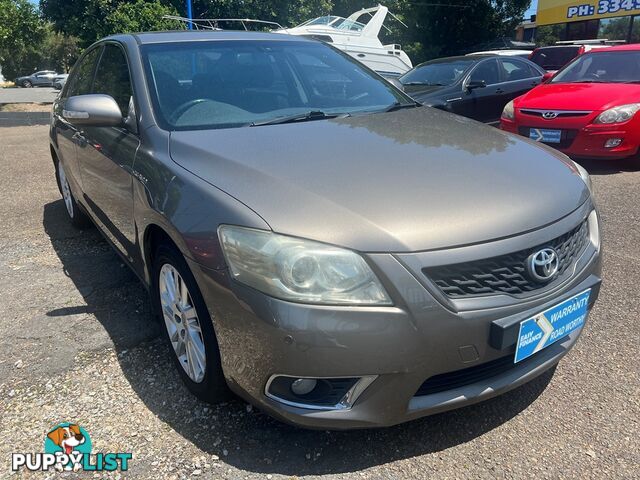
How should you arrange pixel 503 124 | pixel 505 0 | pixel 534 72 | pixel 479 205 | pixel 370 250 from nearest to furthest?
1. pixel 370 250
2. pixel 479 205
3. pixel 503 124
4. pixel 534 72
5. pixel 505 0

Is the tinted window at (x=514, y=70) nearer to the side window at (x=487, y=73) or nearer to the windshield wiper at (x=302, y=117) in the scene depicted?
the side window at (x=487, y=73)

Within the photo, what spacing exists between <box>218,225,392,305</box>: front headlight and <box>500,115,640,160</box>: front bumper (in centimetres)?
516

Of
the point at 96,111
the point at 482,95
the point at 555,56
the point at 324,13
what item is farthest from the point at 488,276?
the point at 324,13

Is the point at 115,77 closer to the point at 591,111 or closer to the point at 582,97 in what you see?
the point at 591,111

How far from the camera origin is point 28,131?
11172mm

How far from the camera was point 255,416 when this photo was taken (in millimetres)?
2246

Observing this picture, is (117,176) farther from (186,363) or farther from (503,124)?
(503,124)

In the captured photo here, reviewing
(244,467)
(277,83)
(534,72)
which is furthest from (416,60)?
(244,467)

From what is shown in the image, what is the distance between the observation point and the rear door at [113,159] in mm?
2738

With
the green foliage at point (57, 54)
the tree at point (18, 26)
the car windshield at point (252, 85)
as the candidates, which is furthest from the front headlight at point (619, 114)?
the green foliage at point (57, 54)

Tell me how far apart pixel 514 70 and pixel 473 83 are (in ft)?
5.80

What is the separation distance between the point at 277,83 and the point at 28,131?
33.2ft

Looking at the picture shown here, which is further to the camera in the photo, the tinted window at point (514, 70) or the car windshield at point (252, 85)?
the tinted window at point (514, 70)

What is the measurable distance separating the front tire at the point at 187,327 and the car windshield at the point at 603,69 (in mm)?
6399
